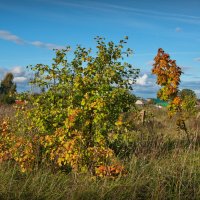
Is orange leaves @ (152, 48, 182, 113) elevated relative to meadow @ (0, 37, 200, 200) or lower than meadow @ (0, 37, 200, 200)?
elevated

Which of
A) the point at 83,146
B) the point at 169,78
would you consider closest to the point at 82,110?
the point at 83,146

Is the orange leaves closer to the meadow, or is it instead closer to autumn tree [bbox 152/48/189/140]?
autumn tree [bbox 152/48/189/140]

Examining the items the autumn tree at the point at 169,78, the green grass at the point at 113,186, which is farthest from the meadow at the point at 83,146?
the autumn tree at the point at 169,78

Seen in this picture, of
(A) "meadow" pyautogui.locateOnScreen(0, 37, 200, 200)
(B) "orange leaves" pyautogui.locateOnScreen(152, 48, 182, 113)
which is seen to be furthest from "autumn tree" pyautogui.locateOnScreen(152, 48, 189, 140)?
(A) "meadow" pyautogui.locateOnScreen(0, 37, 200, 200)

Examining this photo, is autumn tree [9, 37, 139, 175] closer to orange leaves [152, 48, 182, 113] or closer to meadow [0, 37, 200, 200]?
meadow [0, 37, 200, 200]

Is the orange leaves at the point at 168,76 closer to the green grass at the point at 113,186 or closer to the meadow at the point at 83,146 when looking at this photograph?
the meadow at the point at 83,146

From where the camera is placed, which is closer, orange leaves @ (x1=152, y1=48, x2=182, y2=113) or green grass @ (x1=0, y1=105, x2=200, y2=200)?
green grass @ (x1=0, y1=105, x2=200, y2=200)

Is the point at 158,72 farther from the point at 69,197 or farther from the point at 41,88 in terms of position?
the point at 69,197

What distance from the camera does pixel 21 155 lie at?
854 centimetres

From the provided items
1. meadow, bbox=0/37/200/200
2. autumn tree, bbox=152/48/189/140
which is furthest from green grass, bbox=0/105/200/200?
autumn tree, bbox=152/48/189/140

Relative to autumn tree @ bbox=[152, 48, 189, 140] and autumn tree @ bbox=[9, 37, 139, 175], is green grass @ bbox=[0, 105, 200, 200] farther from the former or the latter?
autumn tree @ bbox=[152, 48, 189, 140]

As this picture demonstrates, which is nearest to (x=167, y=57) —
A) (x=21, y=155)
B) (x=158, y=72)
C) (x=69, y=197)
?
(x=158, y=72)

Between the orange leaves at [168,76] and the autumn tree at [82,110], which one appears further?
the orange leaves at [168,76]

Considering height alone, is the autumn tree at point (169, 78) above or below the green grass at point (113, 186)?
above
